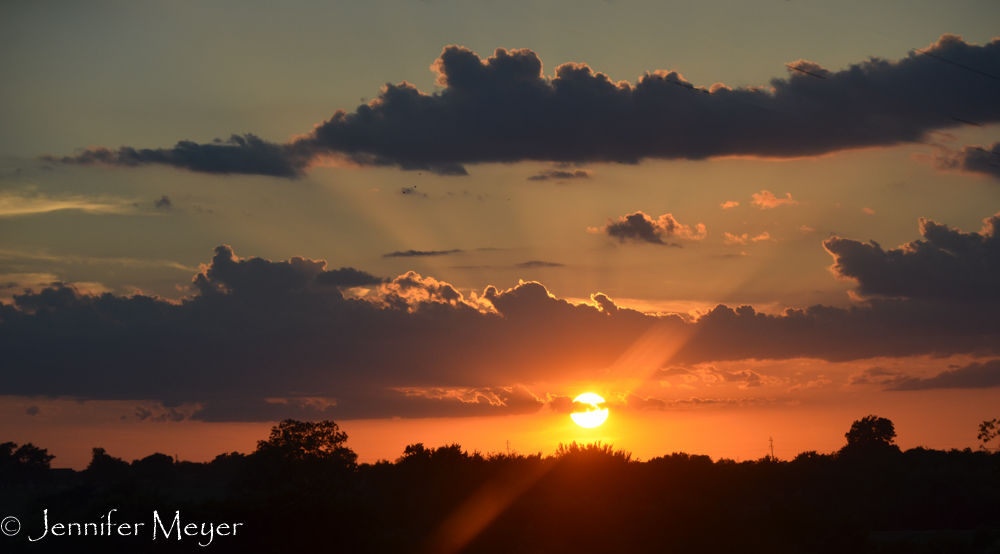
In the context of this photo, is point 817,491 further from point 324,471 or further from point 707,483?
point 324,471

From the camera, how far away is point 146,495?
147 feet

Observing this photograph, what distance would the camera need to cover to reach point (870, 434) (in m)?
149

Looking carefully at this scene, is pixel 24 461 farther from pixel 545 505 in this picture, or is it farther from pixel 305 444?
pixel 545 505

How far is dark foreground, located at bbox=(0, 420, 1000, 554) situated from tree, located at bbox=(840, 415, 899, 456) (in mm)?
25862

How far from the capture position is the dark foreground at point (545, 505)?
43.6m

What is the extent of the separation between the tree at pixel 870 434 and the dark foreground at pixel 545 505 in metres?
25.9
